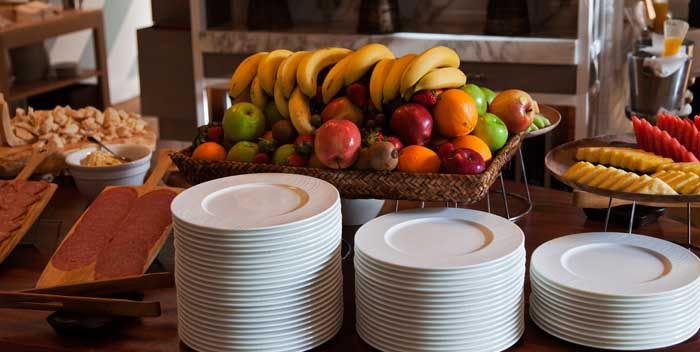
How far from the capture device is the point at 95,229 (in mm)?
1611

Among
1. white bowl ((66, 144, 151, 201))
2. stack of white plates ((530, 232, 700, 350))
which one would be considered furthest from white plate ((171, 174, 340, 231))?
white bowl ((66, 144, 151, 201))

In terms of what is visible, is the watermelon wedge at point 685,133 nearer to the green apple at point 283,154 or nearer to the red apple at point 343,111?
the red apple at point 343,111

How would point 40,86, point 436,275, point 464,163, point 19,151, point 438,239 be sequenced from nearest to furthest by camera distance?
point 436,275 → point 438,239 → point 464,163 → point 19,151 → point 40,86

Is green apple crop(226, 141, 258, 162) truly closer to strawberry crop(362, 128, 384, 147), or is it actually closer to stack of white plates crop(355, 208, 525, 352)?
strawberry crop(362, 128, 384, 147)

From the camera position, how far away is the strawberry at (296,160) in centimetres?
151

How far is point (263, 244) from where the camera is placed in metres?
1.17

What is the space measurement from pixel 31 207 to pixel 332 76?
634 mm

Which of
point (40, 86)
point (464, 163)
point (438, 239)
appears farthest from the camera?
point (40, 86)

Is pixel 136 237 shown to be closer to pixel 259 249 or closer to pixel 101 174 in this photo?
pixel 101 174

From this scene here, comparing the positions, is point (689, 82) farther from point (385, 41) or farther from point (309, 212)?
point (309, 212)

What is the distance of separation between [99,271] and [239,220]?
14.7 inches

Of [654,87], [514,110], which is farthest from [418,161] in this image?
[654,87]

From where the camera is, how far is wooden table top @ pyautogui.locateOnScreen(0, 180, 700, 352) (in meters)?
1.27

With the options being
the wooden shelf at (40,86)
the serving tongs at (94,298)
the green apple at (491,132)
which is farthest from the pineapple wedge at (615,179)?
the wooden shelf at (40,86)
